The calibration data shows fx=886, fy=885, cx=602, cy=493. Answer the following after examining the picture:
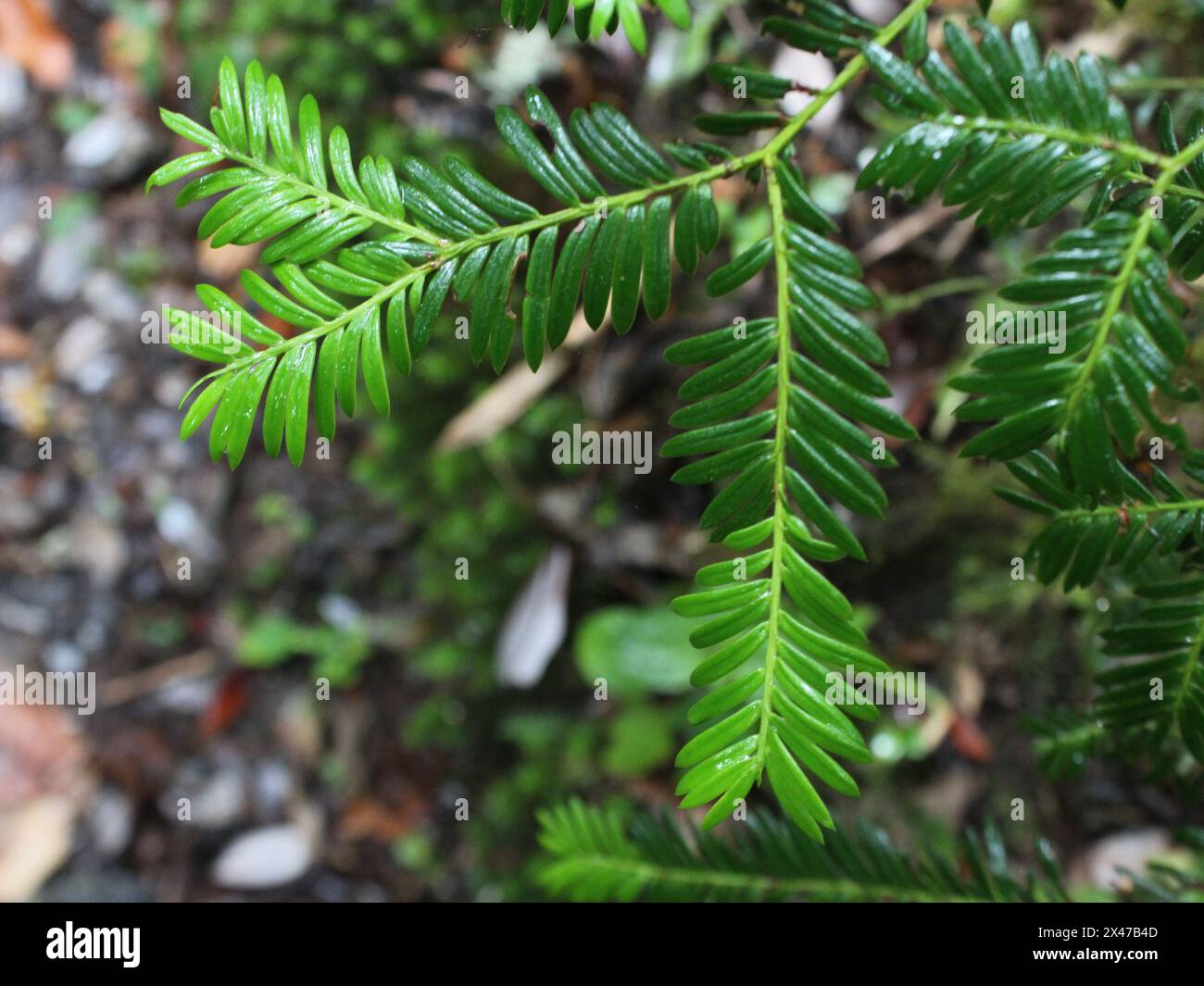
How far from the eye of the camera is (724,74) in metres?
0.67

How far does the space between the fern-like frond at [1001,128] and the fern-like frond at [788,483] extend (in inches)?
3.7

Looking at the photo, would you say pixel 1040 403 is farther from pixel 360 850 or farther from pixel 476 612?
pixel 360 850

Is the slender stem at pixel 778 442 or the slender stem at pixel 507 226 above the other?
the slender stem at pixel 507 226

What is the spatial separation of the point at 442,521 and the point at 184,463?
27.7 inches

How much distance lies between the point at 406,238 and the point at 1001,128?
0.45m

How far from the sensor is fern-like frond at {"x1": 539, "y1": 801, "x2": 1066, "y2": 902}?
968mm

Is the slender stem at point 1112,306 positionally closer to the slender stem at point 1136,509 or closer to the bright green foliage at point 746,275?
the bright green foliage at point 746,275

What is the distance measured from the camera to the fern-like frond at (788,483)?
2.11ft

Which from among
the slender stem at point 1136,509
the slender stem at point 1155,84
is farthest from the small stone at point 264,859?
the slender stem at point 1155,84

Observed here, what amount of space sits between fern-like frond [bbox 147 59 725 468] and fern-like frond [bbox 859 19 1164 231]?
0.48 feet

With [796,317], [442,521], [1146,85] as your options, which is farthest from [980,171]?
[442,521]

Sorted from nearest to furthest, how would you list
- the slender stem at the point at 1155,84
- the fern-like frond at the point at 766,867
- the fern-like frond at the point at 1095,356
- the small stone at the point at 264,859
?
the fern-like frond at the point at 1095,356, the fern-like frond at the point at 766,867, the slender stem at the point at 1155,84, the small stone at the point at 264,859

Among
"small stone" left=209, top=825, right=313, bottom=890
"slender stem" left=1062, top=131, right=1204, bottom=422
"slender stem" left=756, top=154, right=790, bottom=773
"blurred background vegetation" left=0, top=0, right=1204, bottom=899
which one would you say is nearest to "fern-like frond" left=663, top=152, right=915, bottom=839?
"slender stem" left=756, top=154, right=790, bottom=773

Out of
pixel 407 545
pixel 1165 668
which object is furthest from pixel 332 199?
pixel 407 545
